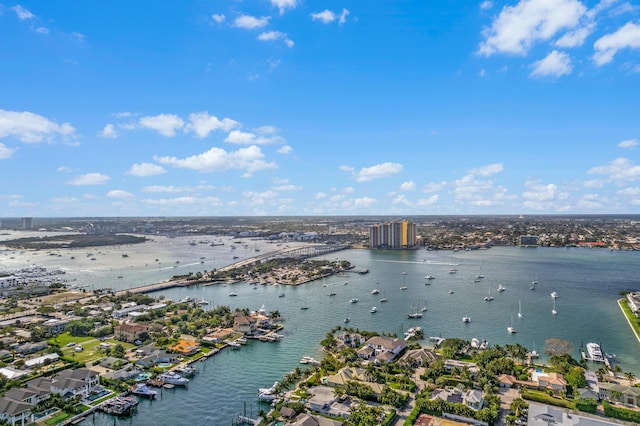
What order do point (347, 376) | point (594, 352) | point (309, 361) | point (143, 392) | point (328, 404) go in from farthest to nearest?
point (594, 352) → point (309, 361) → point (347, 376) → point (143, 392) → point (328, 404)

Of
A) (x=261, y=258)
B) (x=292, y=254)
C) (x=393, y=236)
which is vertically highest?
(x=393, y=236)

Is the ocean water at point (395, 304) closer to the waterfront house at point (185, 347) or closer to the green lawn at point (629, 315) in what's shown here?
the green lawn at point (629, 315)

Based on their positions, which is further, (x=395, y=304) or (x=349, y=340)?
(x=395, y=304)

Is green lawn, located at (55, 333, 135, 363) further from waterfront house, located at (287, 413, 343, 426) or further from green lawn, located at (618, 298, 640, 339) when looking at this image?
Result: green lawn, located at (618, 298, 640, 339)

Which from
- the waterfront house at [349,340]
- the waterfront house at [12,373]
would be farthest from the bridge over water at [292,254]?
the waterfront house at [12,373]

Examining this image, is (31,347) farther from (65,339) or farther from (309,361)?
(309,361)

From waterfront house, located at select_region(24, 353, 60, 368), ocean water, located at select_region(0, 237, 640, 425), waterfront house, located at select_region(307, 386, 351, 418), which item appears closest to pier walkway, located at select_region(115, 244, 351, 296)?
ocean water, located at select_region(0, 237, 640, 425)

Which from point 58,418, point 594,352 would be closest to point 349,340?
point 594,352

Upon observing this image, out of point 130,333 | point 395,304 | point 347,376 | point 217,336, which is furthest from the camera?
point 395,304
